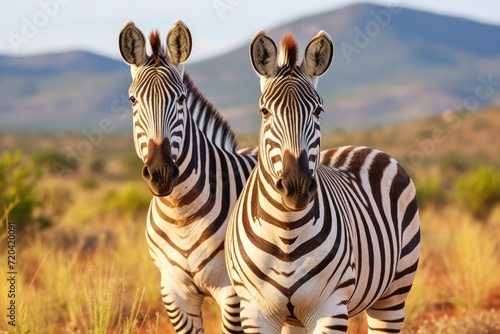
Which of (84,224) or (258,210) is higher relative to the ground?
(258,210)

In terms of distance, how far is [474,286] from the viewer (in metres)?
10.9

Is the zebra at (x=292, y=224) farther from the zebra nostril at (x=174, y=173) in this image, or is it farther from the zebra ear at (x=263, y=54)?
the zebra nostril at (x=174, y=173)

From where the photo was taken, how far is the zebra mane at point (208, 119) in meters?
6.48

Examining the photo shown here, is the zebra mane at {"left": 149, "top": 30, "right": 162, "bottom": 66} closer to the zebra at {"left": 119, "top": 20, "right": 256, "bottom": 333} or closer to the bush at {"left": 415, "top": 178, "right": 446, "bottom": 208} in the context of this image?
the zebra at {"left": 119, "top": 20, "right": 256, "bottom": 333}

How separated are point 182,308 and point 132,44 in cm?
195

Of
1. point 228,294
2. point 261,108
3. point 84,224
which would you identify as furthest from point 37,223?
point 261,108

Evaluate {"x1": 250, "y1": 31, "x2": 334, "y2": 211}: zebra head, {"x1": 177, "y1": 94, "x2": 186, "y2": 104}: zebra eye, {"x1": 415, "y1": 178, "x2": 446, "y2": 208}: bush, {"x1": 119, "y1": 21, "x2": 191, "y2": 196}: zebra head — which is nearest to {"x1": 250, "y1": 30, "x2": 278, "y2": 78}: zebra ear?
{"x1": 250, "y1": 31, "x2": 334, "y2": 211}: zebra head

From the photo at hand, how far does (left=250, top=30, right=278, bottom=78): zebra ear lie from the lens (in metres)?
4.73

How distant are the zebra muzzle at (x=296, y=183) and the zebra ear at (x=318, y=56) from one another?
0.64 meters

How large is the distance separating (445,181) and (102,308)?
2962cm

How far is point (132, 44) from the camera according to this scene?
5.80m

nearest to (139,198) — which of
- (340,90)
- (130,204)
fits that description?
(130,204)

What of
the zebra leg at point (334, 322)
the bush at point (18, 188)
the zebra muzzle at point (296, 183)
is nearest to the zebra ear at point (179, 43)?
the zebra muzzle at point (296, 183)

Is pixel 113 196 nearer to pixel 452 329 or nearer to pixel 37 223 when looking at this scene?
pixel 37 223
